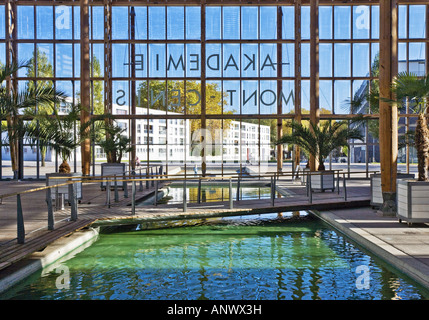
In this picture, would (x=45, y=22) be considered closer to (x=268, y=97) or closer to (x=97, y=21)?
(x=97, y=21)

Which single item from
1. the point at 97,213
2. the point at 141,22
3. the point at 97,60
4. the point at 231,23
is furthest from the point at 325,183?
the point at 97,60

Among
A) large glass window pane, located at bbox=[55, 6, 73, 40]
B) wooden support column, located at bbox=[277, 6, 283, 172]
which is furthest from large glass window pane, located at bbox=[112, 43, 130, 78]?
wooden support column, located at bbox=[277, 6, 283, 172]

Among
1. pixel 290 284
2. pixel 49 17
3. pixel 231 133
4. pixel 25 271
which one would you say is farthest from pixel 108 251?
pixel 49 17

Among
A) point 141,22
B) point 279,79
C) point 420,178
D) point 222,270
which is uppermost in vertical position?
point 141,22

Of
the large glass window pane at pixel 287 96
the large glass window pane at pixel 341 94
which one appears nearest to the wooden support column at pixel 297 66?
the large glass window pane at pixel 287 96

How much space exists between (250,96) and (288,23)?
4.66 m

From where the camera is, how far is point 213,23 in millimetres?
27250

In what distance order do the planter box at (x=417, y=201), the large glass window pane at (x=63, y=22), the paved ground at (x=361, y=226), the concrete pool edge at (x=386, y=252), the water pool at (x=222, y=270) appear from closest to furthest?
the concrete pool edge at (x=386, y=252)
the water pool at (x=222, y=270)
the paved ground at (x=361, y=226)
the planter box at (x=417, y=201)
the large glass window pane at (x=63, y=22)

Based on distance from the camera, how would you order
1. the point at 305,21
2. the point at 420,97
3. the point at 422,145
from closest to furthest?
the point at 420,97
the point at 422,145
the point at 305,21

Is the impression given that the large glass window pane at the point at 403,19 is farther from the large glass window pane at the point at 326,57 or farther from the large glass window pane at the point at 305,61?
the large glass window pane at the point at 305,61

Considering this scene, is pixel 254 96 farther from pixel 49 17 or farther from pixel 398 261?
pixel 398 261

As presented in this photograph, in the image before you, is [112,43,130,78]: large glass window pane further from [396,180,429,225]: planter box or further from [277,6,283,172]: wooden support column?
[396,180,429,225]: planter box

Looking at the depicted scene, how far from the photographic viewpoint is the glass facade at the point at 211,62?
26.9m

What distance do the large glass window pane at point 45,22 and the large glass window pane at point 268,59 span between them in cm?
1163
